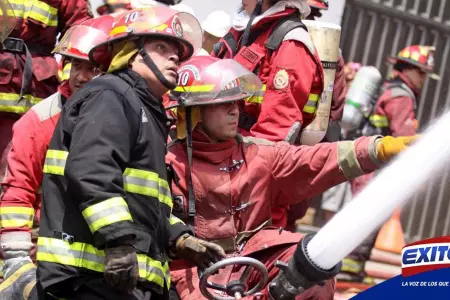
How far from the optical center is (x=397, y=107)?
10461 millimetres

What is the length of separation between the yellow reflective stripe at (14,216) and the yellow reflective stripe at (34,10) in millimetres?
1786

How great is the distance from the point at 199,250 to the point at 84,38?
4.86 ft

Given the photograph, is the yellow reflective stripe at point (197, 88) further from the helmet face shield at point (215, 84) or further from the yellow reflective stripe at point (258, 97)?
the yellow reflective stripe at point (258, 97)

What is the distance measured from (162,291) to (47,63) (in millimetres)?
2630

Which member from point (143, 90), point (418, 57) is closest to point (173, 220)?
point (143, 90)

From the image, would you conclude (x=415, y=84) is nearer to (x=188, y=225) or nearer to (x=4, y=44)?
(x=4, y=44)

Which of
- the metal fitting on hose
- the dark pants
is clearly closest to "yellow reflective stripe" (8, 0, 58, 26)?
the dark pants

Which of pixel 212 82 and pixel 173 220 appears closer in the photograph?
pixel 173 220

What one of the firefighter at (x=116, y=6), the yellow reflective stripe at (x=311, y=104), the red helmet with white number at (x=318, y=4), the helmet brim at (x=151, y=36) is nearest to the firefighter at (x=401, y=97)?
the red helmet with white number at (x=318, y=4)

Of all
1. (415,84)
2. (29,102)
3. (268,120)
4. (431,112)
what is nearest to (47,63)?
(29,102)

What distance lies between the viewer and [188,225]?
5.84 metres

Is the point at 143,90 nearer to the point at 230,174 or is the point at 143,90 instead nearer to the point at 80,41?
the point at 230,174

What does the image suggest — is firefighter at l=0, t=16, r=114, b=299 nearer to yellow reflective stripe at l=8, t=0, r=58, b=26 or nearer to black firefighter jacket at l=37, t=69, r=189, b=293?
black firefighter jacket at l=37, t=69, r=189, b=293

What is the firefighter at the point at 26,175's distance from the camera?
6012mm
